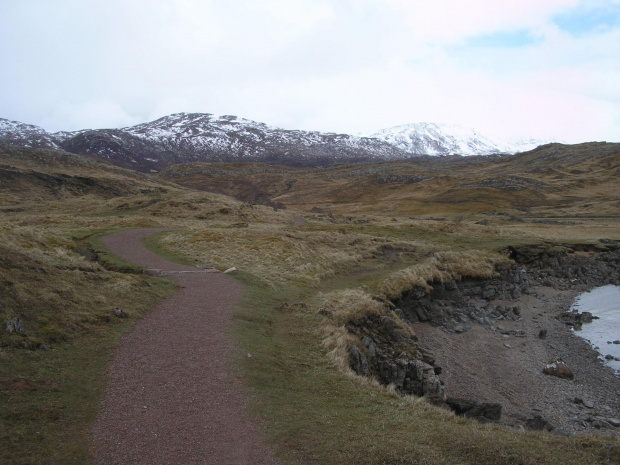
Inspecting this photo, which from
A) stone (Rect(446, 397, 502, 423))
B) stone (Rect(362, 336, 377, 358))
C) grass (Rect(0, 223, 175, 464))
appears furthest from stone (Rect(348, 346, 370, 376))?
grass (Rect(0, 223, 175, 464))

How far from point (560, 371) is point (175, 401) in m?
22.6

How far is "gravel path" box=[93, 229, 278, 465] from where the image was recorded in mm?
8453

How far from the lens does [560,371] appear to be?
73.8 feet

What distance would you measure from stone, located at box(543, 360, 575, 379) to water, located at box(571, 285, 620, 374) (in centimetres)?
311

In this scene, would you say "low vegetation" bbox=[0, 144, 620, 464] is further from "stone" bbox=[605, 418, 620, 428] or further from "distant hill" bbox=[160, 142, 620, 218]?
"distant hill" bbox=[160, 142, 620, 218]

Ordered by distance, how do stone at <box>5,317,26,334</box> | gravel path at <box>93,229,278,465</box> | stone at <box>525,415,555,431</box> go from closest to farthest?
1. gravel path at <box>93,229,278,465</box>
2. stone at <box>5,317,26,334</box>
3. stone at <box>525,415,555,431</box>

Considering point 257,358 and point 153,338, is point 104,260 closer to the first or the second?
point 153,338

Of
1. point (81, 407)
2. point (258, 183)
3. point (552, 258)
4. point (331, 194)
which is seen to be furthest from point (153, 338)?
point (258, 183)

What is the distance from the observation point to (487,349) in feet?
85.4

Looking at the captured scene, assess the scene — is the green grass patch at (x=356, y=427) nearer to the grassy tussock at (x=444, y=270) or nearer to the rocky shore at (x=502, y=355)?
the rocky shore at (x=502, y=355)

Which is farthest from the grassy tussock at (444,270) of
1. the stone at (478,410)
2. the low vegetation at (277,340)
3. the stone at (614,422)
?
the stone at (614,422)

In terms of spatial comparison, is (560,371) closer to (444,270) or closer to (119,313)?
(444,270)

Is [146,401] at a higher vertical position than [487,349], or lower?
higher

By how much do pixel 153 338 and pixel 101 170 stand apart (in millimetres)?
127090
